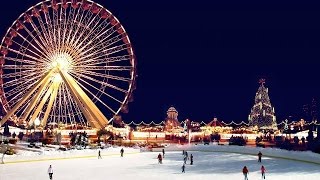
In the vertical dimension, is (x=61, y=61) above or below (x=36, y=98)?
above

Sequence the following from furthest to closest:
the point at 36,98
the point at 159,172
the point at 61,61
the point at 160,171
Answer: the point at 36,98, the point at 61,61, the point at 160,171, the point at 159,172

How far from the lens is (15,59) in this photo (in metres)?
44.8

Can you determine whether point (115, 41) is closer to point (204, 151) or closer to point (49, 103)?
point (49, 103)

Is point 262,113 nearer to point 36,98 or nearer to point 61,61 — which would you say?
point 61,61

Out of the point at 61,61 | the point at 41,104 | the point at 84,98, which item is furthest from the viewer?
the point at 41,104

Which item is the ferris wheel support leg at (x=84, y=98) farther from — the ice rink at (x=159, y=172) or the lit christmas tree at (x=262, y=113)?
the lit christmas tree at (x=262, y=113)

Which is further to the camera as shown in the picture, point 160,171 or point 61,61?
point 61,61

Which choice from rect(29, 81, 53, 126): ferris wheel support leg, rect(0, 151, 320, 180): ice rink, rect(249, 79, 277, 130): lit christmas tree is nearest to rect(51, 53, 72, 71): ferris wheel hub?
rect(29, 81, 53, 126): ferris wheel support leg

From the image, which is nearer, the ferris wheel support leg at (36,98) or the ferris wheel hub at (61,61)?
the ferris wheel hub at (61,61)

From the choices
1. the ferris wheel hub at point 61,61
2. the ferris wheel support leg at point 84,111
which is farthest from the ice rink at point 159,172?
the ferris wheel hub at point 61,61

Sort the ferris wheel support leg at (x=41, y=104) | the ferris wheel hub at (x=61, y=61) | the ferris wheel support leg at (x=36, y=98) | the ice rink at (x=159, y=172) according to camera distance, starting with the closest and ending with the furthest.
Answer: the ice rink at (x=159, y=172) → the ferris wheel hub at (x=61, y=61) → the ferris wheel support leg at (x=36, y=98) → the ferris wheel support leg at (x=41, y=104)

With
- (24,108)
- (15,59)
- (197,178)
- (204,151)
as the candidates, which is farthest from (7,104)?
(197,178)

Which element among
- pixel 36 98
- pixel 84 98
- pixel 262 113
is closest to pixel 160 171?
pixel 84 98

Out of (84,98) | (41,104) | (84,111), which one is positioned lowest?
(84,111)
